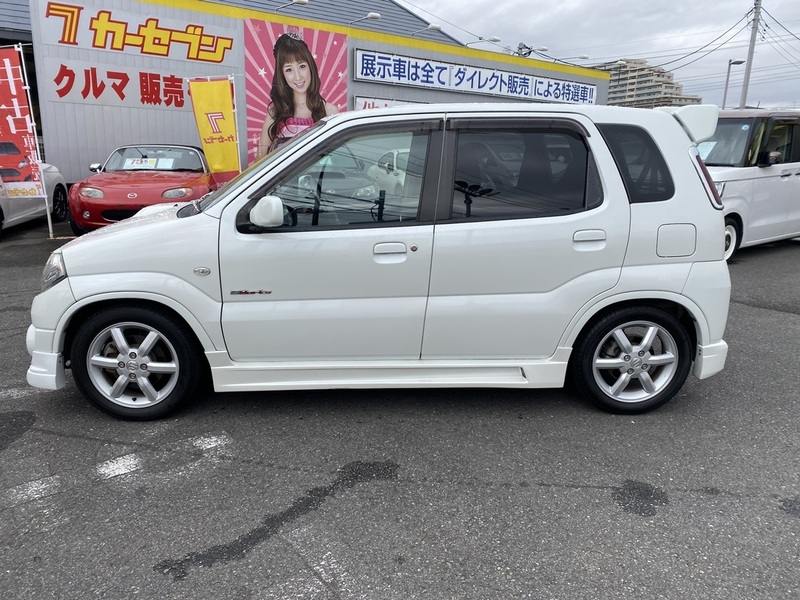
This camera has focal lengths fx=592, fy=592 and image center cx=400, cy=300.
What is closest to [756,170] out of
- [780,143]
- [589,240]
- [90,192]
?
[780,143]

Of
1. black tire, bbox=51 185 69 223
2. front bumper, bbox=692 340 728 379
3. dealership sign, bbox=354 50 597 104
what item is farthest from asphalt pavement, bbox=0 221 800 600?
dealership sign, bbox=354 50 597 104

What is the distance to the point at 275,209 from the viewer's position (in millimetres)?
3158

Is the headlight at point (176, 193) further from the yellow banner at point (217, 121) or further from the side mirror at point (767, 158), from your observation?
the side mirror at point (767, 158)

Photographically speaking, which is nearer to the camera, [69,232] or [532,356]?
[532,356]

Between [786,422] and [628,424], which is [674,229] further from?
[786,422]

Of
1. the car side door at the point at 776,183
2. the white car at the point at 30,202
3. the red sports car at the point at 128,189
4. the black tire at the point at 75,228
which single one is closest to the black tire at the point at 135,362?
the red sports car at the point at 128,189

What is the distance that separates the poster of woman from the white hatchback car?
12.0 metres

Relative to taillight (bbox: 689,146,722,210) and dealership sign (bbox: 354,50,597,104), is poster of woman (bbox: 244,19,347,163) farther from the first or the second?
taillight (bbox: 689,146,722,210)

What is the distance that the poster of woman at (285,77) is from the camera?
14641 millimetres

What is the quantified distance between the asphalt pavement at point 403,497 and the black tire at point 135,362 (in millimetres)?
151

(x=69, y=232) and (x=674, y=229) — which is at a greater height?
(x=674, y=229)

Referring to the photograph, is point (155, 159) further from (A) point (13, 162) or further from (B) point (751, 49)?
(B) point (751, 49)

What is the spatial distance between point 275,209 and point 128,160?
26.2ft

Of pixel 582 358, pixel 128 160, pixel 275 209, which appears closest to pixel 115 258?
pixel 275 209
